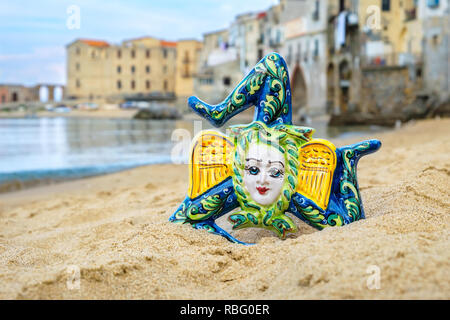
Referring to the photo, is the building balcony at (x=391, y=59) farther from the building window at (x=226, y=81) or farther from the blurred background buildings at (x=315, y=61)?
the building window at (x=226, y=81)

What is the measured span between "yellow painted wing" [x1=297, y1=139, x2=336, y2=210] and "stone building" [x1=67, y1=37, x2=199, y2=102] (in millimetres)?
56060

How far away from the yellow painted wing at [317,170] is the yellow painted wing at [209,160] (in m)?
0.49

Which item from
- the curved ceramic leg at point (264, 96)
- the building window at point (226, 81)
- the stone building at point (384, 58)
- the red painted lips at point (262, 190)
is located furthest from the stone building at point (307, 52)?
the red painted lips at point (262, 190)

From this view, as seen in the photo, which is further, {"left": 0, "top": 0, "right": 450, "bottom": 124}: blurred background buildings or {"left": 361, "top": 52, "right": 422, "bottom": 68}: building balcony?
{"left": 361, "top": 52, "right": 422, "bottom": 68}: building balcony

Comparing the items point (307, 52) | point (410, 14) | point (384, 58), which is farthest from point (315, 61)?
point (410, 14)

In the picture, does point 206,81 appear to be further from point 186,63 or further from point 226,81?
point 186,63

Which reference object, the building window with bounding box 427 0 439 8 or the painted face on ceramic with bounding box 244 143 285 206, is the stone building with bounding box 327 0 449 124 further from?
the painted face on ceramic with bounding box 244 143 285 206

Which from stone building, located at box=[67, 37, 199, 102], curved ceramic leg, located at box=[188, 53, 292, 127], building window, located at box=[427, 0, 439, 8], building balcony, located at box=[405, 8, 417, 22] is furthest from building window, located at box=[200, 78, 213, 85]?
curved ceramic leg, located at box=[188, 53, 292, 127]

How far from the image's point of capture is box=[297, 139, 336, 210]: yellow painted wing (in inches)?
119

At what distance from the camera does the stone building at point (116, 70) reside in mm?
58812

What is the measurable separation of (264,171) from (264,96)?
0.51 metres

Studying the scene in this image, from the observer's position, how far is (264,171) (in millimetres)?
3010

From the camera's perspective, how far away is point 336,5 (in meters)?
29.7
